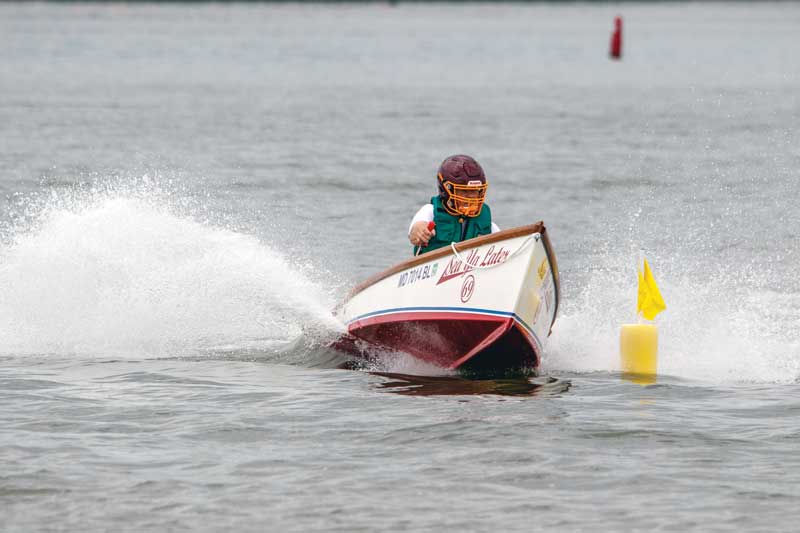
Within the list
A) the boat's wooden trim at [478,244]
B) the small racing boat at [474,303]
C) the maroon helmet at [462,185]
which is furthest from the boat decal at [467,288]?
the maroon helmet at [462,185]

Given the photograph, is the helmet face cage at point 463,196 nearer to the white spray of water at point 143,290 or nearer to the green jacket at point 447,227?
the green jacket at point 447,227

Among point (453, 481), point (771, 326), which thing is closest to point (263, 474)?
point (453, 481)

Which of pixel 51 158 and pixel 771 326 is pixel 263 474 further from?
pixel 51 158

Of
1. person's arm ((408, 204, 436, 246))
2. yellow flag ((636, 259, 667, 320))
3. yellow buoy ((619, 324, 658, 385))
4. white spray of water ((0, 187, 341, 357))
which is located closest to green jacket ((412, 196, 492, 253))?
person's arm ((408, 204, 436, 246))

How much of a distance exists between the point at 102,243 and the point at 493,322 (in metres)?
5.92

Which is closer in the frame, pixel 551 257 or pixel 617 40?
pixel 551 257

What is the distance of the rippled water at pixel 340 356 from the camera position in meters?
9.50

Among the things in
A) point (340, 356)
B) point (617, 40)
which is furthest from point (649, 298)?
point (617, 40)

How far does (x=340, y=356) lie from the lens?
1430cm

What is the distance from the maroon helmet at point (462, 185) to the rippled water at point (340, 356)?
1.59 m

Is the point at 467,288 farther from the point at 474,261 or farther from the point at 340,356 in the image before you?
the point at 340,356

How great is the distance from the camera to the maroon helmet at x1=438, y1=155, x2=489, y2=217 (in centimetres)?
1323

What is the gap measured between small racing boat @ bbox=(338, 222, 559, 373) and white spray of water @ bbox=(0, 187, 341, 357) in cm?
162

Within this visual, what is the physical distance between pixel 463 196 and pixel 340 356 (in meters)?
2.19
